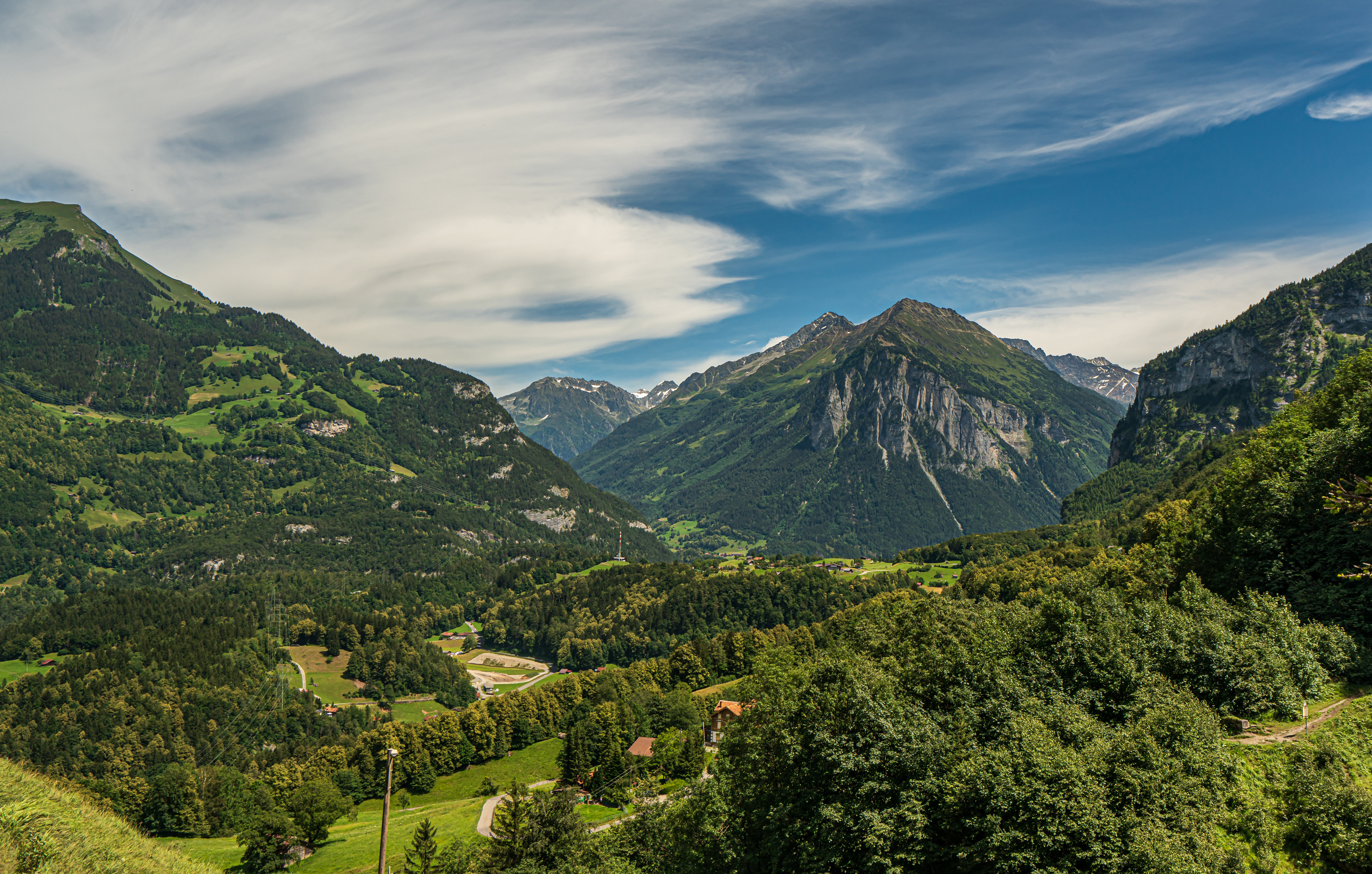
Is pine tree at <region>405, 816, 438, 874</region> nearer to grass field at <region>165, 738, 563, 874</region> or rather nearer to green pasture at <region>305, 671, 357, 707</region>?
grass field at <region>165, 738, 563, 874</region>

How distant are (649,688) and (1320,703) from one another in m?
101

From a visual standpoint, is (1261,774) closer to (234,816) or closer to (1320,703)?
(1320,703)

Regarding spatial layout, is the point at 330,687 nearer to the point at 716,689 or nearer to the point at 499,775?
the point at 499,775

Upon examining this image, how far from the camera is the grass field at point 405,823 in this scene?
7406 cm

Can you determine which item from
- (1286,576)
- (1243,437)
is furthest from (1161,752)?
(1243,437)

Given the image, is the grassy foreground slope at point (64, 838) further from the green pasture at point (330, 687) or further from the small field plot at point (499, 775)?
the green pasture at point (330, 687)

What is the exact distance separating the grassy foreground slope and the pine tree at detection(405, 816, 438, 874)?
29.2 meters

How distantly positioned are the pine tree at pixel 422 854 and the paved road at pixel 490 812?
307 inches

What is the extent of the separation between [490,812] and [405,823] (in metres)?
10.8

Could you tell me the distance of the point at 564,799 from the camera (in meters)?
48.8

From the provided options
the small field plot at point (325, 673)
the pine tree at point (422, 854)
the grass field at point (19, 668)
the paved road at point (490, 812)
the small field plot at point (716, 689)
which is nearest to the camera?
the pine tree at point (422, 854)

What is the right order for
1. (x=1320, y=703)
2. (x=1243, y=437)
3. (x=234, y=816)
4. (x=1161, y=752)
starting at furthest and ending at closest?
(x=1243, y=437) → (x=234, y=816) → (x=1320, y=703) → (x=1161, y=752)

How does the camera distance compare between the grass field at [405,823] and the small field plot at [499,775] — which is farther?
the small field plot at [499,775]

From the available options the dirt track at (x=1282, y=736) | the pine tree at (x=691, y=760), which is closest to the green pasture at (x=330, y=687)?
the pine tree at (x=691, y=760)
